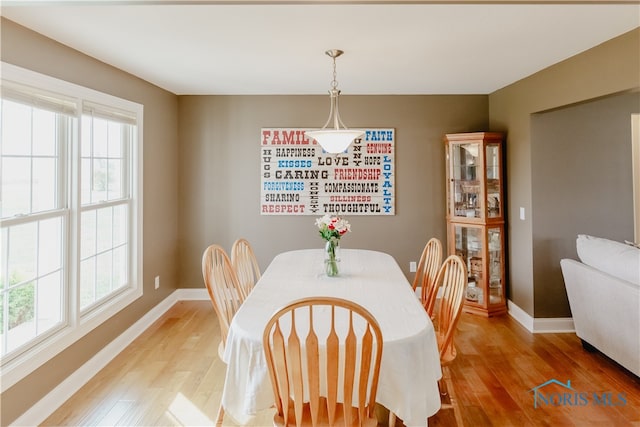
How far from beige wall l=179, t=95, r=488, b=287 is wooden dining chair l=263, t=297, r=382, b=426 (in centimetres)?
283

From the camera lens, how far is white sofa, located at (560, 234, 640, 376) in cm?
248

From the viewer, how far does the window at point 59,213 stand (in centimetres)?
217

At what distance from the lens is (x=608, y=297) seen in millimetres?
2643

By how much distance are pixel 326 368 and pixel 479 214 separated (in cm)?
295

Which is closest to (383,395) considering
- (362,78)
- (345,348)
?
(345,348)

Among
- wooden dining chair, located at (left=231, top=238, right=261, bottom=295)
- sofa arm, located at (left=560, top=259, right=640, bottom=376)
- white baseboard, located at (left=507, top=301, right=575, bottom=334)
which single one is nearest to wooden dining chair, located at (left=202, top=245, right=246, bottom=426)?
wooden dining chair, located at (left=231, top=238, right=261, bottom=295)

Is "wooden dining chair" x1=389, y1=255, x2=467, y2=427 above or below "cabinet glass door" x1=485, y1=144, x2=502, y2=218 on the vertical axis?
below

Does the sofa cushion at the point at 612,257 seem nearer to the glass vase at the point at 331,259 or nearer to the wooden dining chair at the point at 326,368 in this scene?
the glass vase at the point at 331,259

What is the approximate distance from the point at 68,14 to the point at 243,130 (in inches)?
91.1

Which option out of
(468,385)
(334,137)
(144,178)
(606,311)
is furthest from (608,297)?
(144,178)

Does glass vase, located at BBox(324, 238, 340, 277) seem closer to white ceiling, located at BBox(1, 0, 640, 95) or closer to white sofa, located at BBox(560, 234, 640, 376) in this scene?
white ceiling, located at BBox(1, 0, 640, 95)

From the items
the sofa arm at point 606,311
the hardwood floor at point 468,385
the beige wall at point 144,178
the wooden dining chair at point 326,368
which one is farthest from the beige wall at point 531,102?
the beige wall at point 144,178

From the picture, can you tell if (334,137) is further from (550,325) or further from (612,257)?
(550,325)

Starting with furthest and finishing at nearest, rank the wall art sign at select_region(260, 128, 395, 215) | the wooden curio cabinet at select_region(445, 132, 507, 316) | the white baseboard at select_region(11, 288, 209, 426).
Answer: the wall art sign at select_region(260, 128, 395, 215), the wooden curio cabinet at select_region(445, 132, 507, 316), the white baseboard at select_region(11, 288, 209, 426)
